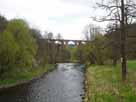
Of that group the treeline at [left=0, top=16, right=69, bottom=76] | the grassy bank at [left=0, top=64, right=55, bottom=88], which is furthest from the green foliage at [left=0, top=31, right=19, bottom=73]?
the grassy bank at [left=0, top=64, right=55, bottom=88]

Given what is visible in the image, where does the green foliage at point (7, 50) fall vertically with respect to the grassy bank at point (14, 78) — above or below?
above

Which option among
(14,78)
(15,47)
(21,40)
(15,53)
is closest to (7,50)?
(15,47)

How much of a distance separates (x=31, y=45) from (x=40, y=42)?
128ft

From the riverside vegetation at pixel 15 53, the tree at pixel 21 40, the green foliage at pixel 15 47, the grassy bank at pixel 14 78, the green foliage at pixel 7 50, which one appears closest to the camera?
the grassy bank at pixel 14 78

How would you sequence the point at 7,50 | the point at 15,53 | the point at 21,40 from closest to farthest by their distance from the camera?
the point at 7,50 < the point at 15,53 < the point at 21,40

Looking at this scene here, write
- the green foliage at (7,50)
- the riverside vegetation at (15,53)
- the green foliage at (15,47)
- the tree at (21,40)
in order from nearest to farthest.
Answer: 1. the green foliage at (7,50)
2. the riverside vegetation at (15,53)
3. the green foliage at (15,47)
4. the tree at (21,40)

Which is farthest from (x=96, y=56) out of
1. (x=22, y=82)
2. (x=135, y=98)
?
(x=135, y=98)

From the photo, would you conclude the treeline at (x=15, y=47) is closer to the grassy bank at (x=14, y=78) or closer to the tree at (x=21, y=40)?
the tree at (x=21, y=40)

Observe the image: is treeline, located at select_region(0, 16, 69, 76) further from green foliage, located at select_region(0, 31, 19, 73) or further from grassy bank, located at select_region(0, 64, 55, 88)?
grassy bank, located at select_region(0, 64, 55, 88)

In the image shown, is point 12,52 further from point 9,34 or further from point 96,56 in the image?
point 96,56

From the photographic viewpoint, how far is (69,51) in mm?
162125

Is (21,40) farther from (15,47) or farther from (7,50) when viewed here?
(7,50)

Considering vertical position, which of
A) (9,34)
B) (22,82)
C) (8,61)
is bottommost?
(22,82)

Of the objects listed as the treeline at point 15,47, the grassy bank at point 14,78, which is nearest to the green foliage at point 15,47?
the treeline at point 15,47
